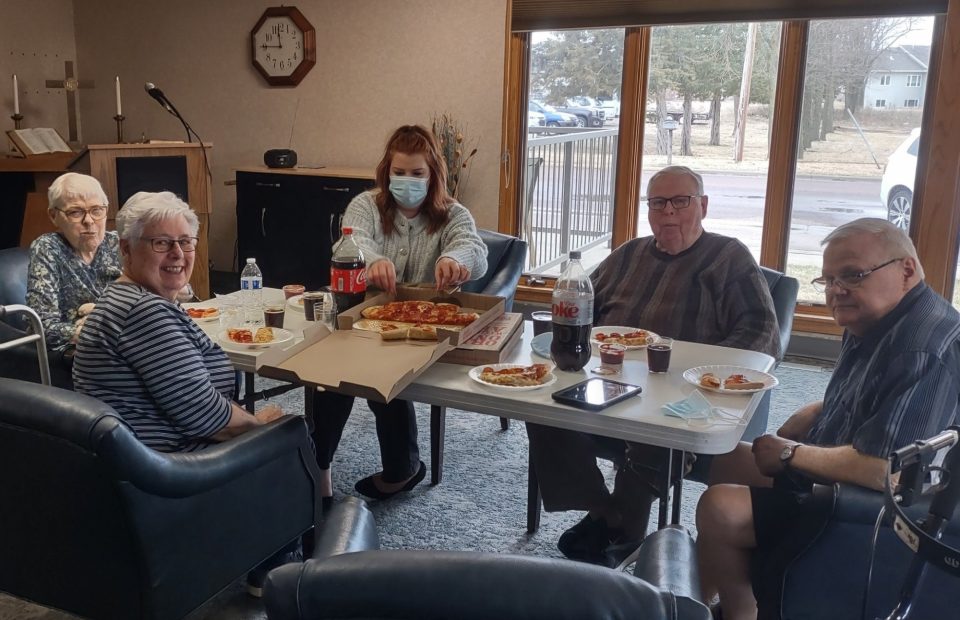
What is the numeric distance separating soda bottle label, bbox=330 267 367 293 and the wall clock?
3.63 metres

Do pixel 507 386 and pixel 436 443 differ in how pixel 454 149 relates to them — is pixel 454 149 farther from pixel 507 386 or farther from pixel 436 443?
pixel 507 386

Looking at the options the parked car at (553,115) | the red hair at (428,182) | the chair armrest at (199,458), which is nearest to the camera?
the chair armrest at (199,458)

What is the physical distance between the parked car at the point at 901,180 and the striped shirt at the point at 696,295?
2.28 metres

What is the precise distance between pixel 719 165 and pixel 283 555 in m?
3.49

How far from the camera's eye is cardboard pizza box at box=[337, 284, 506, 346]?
2.09 metres

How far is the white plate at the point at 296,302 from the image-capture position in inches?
106

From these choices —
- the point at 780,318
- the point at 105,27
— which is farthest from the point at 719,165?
the point at 105,27

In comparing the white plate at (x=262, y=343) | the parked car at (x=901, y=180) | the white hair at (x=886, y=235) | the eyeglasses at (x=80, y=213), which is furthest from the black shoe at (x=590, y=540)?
the parked car at (x=901, y=180)

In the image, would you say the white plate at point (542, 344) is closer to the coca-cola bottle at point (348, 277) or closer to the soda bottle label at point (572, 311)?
the soda bottle label at point (572, 311)

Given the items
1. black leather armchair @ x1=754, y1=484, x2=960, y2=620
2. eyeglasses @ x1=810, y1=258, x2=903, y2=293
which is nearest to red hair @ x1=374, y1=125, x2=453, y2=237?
eyeglasses @ x1=810, y1=258, x2=903, y2=293

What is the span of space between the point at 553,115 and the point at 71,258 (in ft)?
10.2

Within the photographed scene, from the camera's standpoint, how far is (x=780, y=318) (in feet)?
8.96

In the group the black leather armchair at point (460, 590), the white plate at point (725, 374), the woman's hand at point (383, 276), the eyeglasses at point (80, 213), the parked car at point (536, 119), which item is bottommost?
the white plate at point (725, 374)

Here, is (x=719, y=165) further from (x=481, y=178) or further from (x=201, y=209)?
(x=201, y=209)
